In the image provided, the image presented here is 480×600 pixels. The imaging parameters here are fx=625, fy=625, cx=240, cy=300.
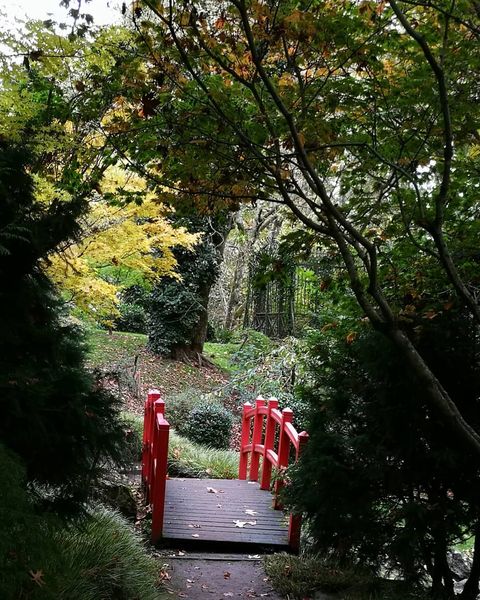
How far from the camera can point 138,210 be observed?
27.9 ft

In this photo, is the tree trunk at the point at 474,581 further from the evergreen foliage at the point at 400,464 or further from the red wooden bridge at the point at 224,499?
the red wooden bridge at the point at 224,499

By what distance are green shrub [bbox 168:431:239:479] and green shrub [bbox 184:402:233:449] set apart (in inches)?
40.3

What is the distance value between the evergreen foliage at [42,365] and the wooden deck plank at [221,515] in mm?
3338

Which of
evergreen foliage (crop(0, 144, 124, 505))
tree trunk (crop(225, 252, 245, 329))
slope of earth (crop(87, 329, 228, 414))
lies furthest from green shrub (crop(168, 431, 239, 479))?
tree trunk (crop(225, 252, 245, 329))

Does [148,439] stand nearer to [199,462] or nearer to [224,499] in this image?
[224,499]

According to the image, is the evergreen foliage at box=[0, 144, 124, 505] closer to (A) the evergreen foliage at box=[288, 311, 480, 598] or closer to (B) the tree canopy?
(B) the tree canopy

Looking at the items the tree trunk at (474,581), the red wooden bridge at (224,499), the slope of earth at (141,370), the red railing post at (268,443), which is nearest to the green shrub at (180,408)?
the slope of earth at (141,370)

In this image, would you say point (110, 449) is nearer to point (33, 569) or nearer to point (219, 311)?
point (33, 569)

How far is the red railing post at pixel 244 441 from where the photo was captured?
8.97 meters

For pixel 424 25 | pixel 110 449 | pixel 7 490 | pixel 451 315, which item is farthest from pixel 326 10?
pixel 7 490

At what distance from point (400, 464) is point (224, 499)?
3419 millimetres

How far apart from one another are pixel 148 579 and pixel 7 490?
2989 mm

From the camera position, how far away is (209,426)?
39.4 ft

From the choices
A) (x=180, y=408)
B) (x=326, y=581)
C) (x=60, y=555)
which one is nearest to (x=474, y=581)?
(x=326, y=581)
